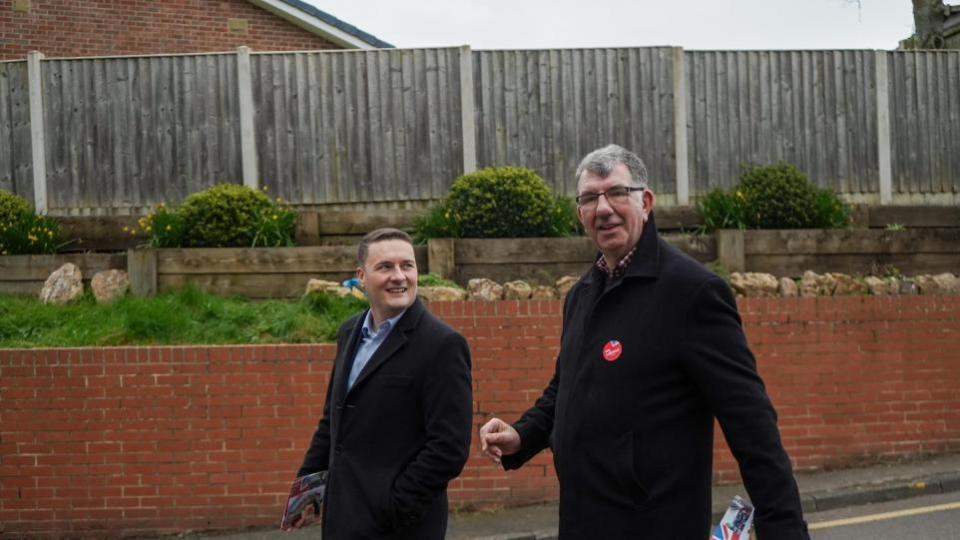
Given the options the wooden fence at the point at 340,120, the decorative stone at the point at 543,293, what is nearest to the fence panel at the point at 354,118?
the wooden fence at the point at 340,120

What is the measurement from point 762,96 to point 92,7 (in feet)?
33.2

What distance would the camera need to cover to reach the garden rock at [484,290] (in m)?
8.96

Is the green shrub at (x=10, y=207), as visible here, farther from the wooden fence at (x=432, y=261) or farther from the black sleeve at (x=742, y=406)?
the black sleeve at (x=742, y=406)

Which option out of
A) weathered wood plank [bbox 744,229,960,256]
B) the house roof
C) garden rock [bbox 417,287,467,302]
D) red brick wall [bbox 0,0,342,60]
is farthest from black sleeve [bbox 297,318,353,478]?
red brick wall [bbox 0,0,342,60]

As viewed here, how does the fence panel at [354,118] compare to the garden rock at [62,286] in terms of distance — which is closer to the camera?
the garden rock at [62,286]

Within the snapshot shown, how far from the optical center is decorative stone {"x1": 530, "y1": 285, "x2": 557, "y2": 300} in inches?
353

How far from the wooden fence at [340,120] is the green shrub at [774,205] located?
82 cm

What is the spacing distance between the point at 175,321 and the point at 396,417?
5210 mm

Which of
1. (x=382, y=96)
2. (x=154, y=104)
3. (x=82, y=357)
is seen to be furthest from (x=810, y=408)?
(x=154, y=104)

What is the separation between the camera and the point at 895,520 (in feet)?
26.0

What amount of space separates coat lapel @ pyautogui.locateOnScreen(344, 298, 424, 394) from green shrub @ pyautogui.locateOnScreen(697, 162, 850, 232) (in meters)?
6.91

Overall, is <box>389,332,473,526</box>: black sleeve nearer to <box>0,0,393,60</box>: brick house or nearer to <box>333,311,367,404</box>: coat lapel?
<box>333,311,367,404</box>: coat lapel

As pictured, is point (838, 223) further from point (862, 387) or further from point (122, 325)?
point (122, 325)

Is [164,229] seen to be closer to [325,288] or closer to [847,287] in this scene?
[325,288]
